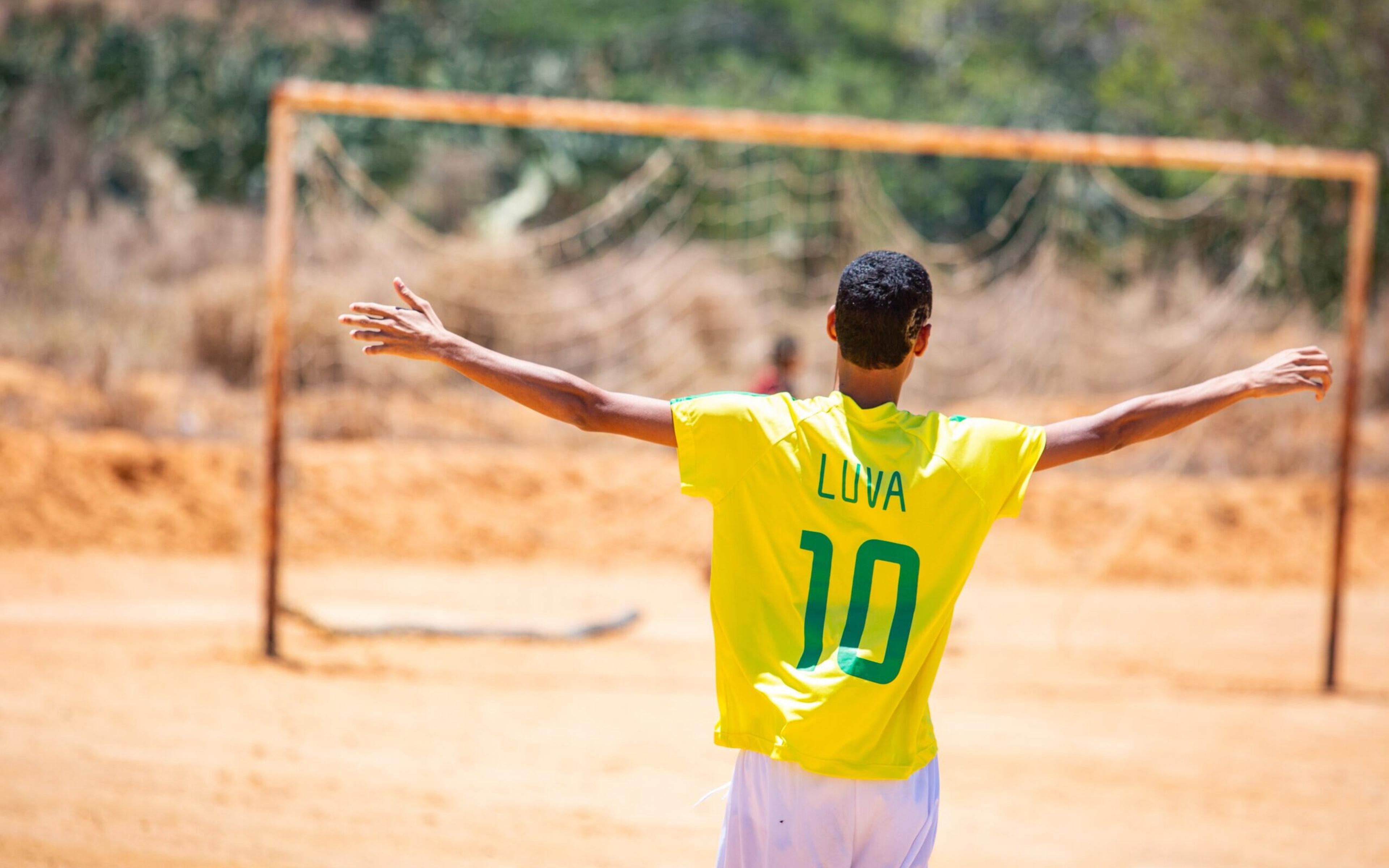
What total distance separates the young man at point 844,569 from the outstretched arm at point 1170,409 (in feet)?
0.31

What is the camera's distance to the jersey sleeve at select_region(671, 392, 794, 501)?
2.11 m

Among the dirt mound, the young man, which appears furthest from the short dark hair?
the dirt mound

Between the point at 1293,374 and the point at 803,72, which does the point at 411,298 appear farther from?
the point at 803,72

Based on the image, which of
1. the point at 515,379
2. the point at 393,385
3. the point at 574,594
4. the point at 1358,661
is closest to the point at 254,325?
the point at 393,385

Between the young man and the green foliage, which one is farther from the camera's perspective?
the green foliage

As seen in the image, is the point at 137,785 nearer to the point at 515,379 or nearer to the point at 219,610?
the point at 515,379

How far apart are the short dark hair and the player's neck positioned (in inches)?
0.5

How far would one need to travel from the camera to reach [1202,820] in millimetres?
5168

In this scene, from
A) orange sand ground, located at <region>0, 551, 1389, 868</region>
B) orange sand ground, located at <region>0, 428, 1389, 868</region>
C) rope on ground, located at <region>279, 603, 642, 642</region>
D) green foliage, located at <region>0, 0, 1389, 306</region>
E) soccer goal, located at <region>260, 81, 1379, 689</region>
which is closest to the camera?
orange sand ground, located at <region>0, 551, 1389, 868</region>

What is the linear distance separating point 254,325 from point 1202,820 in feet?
35.6

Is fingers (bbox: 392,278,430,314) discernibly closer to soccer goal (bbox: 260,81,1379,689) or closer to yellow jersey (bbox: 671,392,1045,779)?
A: yellow jersey (bbox: 671,392,1045,779)

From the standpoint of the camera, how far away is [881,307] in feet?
6.91

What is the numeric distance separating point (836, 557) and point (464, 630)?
20.9ft

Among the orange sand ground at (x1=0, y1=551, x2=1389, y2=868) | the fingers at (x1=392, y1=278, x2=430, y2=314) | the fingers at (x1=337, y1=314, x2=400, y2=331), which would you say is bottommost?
the orange sand ground at (x1=0, y1=551, x2=1389, y2=868)
